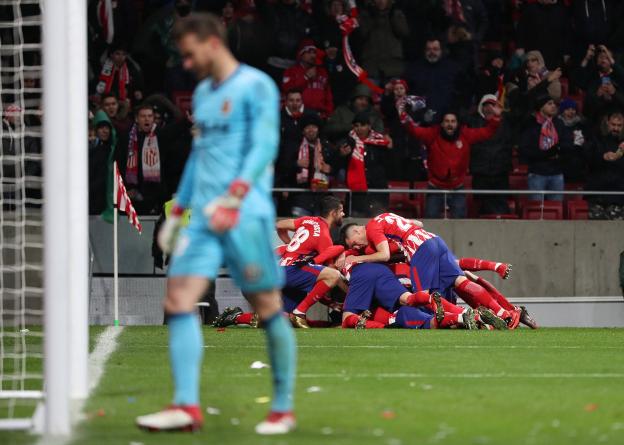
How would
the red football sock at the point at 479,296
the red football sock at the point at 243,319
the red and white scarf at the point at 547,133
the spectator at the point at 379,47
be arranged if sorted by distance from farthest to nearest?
the spectator at the point at 379,47
the red and white scarf at the point at 547,133
the red football sock at the point at 243,319
the red football sock at the point at 479,296

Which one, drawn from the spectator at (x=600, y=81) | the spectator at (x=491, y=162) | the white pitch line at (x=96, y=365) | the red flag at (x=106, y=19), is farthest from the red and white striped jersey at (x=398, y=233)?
the red flag at (x=106, y=19)

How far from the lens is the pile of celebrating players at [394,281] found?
15266 millimetres

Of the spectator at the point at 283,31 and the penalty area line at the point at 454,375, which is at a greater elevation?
the spectator at the point at 283,31

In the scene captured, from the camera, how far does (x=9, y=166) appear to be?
648 inches

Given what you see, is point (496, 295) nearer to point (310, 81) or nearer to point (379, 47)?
point (310, 81)

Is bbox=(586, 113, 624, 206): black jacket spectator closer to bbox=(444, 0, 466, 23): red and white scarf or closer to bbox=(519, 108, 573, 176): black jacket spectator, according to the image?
bbox=(519, 108, 573, 176): black jacket spectator

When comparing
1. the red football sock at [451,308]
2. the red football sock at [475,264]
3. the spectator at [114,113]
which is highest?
the spectator at [114,113]

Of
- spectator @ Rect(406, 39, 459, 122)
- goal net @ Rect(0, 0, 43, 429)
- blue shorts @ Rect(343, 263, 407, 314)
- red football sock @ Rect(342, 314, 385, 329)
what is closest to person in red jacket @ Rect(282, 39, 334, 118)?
spectator @ Rect(406, 39, 459, 122)

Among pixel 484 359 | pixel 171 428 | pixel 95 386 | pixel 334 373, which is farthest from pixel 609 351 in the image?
pixel 171 428

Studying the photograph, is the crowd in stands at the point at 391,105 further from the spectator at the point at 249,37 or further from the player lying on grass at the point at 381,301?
the player lying on grass at the point at 381,301

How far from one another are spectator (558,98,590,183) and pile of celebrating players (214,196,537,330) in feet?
13.0

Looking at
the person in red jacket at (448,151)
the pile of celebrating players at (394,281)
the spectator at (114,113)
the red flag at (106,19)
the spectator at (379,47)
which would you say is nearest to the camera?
the pile of celebrating players at (394,281)

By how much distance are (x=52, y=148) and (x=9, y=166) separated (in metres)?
10.1

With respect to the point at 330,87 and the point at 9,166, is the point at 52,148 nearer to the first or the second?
the point at 9,166
